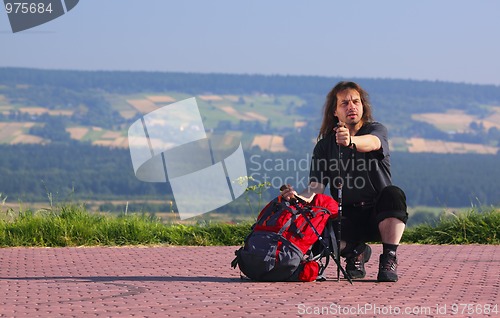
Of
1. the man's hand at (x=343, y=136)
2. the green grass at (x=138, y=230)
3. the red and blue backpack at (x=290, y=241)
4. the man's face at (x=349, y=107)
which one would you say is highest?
the man's face at (x=349, y=107)

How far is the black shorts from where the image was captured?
6.77m

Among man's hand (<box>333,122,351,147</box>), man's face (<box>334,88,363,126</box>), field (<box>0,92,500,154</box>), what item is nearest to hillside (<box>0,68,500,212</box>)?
field (<box>0,92,500,154</box>)

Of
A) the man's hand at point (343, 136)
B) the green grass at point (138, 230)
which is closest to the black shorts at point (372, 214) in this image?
the man's hand at point (343, 136)

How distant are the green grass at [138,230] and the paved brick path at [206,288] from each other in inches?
13.3

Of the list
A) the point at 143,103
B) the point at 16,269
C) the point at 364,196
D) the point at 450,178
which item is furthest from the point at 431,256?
the point at 143,103

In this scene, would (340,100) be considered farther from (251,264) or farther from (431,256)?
(431,256)

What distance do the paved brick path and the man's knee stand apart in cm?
44

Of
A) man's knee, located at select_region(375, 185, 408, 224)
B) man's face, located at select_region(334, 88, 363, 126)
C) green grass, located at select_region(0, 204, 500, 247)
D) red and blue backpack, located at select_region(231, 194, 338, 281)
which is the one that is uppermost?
man's face, located at select_region(334, 88, 363, 126)

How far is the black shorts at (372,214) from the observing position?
22.2ft

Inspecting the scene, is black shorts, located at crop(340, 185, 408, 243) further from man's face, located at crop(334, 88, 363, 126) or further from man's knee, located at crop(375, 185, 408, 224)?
man's face, located at crop(334, 88, 363, 126)

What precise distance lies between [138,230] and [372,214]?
319cm

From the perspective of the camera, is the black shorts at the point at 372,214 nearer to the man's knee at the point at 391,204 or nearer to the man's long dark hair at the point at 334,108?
the man's knee at the point at 391,204

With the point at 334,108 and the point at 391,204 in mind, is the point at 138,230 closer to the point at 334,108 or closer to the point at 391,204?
the point at 334,108

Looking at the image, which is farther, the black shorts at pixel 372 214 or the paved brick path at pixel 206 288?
the black shorts at pixel 372 214
